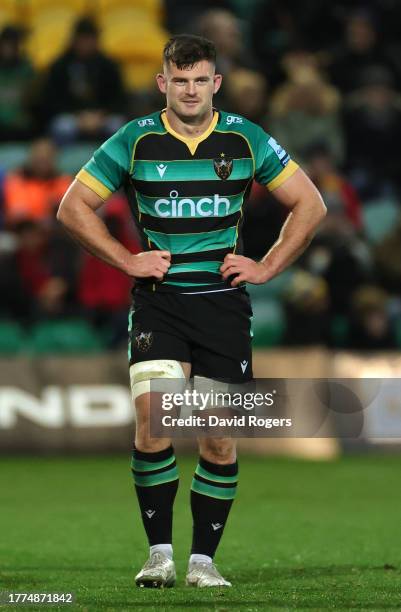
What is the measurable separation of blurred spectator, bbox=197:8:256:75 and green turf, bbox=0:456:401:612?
481 centimetres

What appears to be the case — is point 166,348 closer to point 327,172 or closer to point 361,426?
point 361,426

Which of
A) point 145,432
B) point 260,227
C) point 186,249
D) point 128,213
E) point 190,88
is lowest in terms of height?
point 260,227

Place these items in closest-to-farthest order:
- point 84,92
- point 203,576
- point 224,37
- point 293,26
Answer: point 203,576
point 84,92
point 224,37
point 293,26

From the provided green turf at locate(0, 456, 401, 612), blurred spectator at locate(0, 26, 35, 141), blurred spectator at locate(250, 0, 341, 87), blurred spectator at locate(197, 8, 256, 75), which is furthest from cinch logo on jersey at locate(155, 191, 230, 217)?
blurred spectator at locate(250, 0, 341, 87)

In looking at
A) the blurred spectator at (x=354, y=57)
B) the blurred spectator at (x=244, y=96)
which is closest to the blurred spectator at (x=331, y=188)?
the blurred spectator at (x=244, y=96)

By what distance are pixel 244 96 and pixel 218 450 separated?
9593 mm

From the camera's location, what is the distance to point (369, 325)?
577 inches

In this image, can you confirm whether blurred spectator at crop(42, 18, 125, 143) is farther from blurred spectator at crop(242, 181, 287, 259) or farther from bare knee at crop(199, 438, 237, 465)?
bare knee at crop(199, 438, 237, 465)

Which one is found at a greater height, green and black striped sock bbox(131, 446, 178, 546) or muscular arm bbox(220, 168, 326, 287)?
muscular arm bbox(220, 168, 326, 287)

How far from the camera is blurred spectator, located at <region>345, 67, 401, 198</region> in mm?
16938

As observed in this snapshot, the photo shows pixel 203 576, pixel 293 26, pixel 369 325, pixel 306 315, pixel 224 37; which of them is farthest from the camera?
pixel 293 26

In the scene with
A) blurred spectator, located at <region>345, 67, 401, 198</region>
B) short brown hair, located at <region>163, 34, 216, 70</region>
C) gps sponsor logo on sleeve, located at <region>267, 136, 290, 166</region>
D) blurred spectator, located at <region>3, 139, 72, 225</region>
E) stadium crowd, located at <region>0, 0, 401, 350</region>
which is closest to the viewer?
short brown hair, located at <region>163, 34, 216, 70</region>

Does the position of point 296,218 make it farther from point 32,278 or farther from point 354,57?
point 354,57

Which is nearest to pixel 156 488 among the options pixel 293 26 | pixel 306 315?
pixel 306 315
